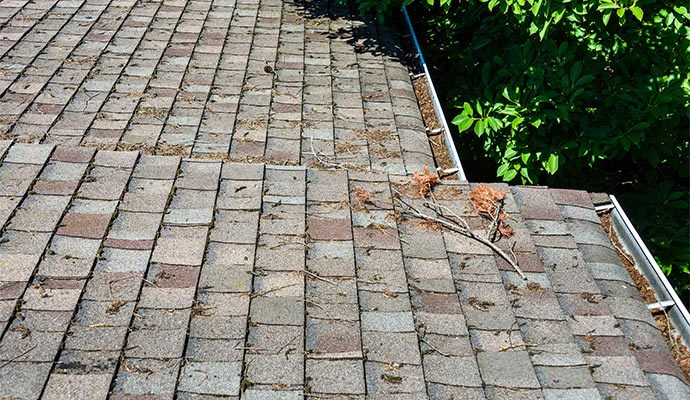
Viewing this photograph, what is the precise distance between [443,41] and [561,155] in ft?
8.86

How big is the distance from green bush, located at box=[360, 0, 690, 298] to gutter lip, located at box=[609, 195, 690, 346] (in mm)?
1056

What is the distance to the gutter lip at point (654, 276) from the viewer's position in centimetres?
391

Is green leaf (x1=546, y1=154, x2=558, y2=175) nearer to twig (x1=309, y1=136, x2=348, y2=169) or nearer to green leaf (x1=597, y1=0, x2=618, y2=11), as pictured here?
green leaf (x1=597, y1=0, x2=618, y2=11)

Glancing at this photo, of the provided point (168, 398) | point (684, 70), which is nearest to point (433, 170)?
point (684, 70)

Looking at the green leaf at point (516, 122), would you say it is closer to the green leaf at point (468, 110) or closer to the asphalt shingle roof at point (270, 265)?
the green leaf at point (468, 110)

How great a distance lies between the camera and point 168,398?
2.72 metres

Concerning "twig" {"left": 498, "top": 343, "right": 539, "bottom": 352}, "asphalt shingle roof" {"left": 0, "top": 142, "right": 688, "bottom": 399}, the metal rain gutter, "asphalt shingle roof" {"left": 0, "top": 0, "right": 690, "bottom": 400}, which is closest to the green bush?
the metal rain gutter

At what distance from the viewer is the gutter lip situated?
3.91 metres

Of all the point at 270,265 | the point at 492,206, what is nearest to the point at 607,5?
the point at 492,206

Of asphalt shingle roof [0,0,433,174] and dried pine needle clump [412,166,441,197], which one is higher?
dried pine needle clump [412,166,441,197]

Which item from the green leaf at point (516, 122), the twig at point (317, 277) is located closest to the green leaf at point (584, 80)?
the green leaf at point (516, 122)

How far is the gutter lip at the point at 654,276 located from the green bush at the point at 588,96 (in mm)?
1056

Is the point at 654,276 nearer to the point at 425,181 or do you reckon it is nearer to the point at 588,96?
the point at 425,181

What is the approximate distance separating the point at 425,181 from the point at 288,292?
1.28 m
